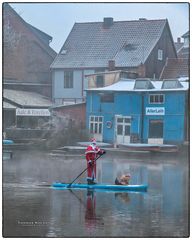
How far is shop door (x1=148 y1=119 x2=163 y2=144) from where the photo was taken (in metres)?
8.77

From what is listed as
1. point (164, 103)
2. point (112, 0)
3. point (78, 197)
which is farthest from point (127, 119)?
point (112, 0)

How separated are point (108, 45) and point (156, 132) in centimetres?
141

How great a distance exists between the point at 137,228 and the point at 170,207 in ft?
2.94

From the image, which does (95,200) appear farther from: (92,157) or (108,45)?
(108,45)

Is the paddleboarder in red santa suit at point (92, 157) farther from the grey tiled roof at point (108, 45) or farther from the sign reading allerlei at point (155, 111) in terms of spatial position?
the grey tiled roof at point (108, 45)

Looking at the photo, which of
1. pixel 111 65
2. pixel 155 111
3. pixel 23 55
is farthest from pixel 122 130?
pixel 23 55

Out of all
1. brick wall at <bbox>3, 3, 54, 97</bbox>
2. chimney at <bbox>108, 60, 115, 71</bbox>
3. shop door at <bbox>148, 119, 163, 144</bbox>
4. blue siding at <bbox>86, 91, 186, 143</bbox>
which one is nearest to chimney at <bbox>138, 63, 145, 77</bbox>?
blue siding at <bbox>86, 91, 186, 143</bbox>

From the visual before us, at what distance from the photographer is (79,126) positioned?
29.2ft

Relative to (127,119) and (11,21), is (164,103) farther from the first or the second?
(11,21)

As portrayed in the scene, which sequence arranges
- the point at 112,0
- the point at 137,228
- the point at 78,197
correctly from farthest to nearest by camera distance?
the point at 78,197, the point at 112,0, the point at 137,228

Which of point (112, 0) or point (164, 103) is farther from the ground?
point (112, 0)

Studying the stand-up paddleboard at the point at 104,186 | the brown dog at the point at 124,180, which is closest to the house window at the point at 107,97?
the brown dog at the point at 124,180

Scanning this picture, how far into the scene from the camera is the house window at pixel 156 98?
8891 millimetres

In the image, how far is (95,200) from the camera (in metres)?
8.55
